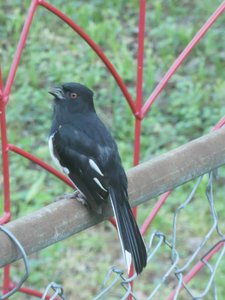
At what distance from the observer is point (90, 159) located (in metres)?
2.41

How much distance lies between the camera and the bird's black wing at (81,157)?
2344mm

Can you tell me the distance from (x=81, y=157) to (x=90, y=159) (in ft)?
0.10

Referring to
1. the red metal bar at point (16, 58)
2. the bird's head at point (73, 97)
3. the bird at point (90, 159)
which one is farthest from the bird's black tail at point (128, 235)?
the bird's head at point (73, 97)

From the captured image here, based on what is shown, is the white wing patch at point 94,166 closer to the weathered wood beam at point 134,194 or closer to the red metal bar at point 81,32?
the weathered wood beam at point 134,194

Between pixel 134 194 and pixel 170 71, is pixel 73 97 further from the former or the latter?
pixel 134 194

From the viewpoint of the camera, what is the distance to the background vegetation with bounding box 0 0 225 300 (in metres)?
4.38

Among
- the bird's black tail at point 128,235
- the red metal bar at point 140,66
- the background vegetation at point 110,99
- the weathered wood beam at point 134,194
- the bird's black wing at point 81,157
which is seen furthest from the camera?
the background vegetation at point 110,99

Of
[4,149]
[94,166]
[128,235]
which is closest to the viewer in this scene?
[4,149]

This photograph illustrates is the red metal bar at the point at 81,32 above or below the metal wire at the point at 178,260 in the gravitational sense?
above

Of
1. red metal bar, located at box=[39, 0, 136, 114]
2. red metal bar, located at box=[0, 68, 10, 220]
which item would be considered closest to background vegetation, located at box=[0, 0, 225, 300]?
red metal bar, located at box=[39, 0, 136, 114]

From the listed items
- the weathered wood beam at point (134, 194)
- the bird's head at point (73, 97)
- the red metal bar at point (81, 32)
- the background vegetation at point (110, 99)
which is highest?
the red metal bar at point (81, 32)

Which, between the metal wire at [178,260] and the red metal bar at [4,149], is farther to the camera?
the metal wire at [178,260]

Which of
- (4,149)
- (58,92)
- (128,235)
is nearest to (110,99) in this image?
(58,92)

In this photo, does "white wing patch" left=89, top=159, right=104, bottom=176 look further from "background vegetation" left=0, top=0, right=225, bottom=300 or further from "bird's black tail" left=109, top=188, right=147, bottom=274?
"background vegetation" left=0, top=0, right=225, bottom=300
